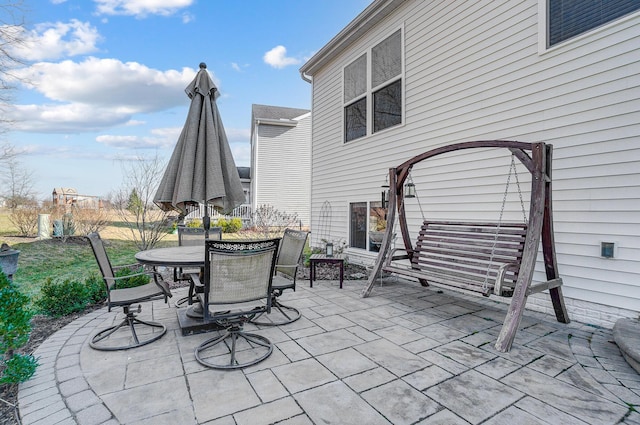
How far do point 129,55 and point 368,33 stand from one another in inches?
276

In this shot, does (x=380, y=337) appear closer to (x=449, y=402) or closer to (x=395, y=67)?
(x=449, y=402)

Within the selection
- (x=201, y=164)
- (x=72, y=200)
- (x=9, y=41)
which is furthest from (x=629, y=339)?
(x=72, y=200)

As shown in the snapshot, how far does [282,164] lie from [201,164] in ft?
40.1

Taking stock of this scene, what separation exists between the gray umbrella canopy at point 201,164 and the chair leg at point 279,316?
4.24 ft

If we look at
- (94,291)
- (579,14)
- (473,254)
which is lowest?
(94,291)

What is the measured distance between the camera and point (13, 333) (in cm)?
198

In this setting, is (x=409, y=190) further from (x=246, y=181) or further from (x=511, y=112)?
(x=246, y=181)

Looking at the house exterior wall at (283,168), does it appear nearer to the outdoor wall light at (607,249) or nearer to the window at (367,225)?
the window at (367,225)

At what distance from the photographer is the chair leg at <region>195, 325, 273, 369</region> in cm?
235

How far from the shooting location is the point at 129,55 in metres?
8.84

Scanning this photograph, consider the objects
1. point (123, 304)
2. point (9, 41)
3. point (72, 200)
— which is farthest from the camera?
point (72, 200)

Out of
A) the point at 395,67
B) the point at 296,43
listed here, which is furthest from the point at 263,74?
the point at 395,67

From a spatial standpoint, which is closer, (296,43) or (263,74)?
(296,43)

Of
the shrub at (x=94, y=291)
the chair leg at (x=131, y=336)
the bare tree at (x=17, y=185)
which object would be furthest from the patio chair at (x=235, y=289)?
the bare tree at (x=17, y=185)
